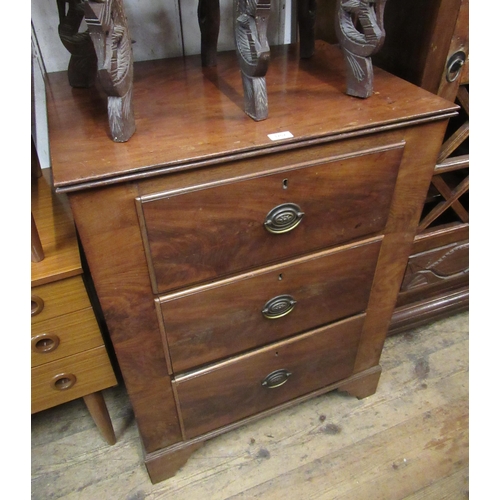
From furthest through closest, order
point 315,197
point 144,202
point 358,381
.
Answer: point 358,381 < point 315,197 < point 144,202

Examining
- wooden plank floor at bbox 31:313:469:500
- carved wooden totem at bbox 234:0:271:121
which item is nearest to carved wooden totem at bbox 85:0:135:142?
carved wooden totem at bbox 234:0:271:121

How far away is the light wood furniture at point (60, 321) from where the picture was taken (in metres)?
0.80

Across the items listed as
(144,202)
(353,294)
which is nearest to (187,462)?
(353,294)

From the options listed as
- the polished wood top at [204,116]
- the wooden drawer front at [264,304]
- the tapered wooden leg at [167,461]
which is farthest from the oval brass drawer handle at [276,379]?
the polished wood top at [204,116]

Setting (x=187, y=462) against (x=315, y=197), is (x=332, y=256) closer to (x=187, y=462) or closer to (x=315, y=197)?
(x=315, y=197)

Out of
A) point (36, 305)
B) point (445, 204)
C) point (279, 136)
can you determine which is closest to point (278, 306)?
point (279, 136)

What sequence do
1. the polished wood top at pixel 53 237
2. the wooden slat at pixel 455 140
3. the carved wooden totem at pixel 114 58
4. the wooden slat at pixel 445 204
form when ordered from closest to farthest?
the carved wooden totem at pixel 114 58 < the polished wood top at pixel 53 237 < the wooden slat at pixel 455 140 < the wooden slat at pixel 445 204

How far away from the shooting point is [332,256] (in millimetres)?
849

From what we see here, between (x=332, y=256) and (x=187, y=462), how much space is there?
669mm

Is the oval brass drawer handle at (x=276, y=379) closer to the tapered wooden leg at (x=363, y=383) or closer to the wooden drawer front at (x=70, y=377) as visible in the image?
the tapered wooden leg at (x=363, y=383)

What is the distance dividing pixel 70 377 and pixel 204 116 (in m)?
0.63

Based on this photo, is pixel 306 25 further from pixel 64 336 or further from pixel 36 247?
pixel 64 336

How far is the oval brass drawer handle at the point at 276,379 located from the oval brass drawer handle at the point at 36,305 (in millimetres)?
504

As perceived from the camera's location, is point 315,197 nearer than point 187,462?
Yes
